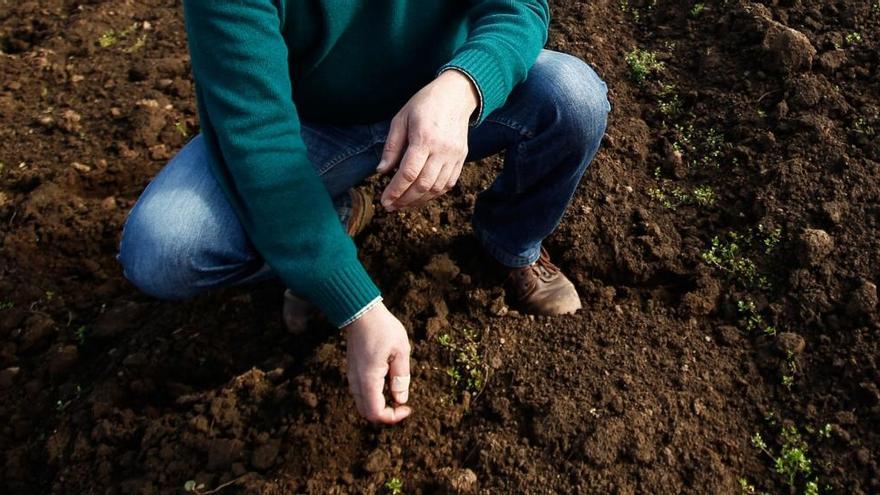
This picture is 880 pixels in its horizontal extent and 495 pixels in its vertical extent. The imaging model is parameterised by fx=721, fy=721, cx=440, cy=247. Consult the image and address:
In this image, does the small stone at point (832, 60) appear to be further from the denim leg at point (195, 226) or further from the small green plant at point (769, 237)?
the denim leg at point (195, 226)

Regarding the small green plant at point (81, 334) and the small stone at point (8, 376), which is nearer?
the small stone at point (8, 376)

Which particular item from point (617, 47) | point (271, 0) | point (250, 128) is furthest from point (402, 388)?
point (617, 47)

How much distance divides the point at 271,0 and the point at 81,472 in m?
1.43

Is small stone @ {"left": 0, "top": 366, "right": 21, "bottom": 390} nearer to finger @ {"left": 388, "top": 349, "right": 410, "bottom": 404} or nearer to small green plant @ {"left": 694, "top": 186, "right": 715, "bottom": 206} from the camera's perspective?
finger @ {"left": 388, "top": 349, "right": 410, "bottom": 404}

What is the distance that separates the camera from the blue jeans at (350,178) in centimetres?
196

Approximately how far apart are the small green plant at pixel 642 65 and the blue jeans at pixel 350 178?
106cm

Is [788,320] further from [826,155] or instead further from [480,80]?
[480,80]

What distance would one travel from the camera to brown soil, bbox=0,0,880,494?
1999 mm

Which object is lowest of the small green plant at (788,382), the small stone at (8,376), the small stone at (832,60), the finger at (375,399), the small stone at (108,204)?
the small stone at (8,376)

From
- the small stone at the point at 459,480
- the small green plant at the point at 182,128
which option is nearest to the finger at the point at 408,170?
the small stone at the point at 459,480

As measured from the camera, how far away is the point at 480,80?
1.72 meters

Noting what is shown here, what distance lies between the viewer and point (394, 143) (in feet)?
5.28

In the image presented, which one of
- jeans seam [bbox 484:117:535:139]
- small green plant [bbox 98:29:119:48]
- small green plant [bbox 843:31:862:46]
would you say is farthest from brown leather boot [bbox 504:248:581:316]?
small green plant [bbox 98:29:119:48]

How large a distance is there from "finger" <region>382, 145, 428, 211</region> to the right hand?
0.27 m
